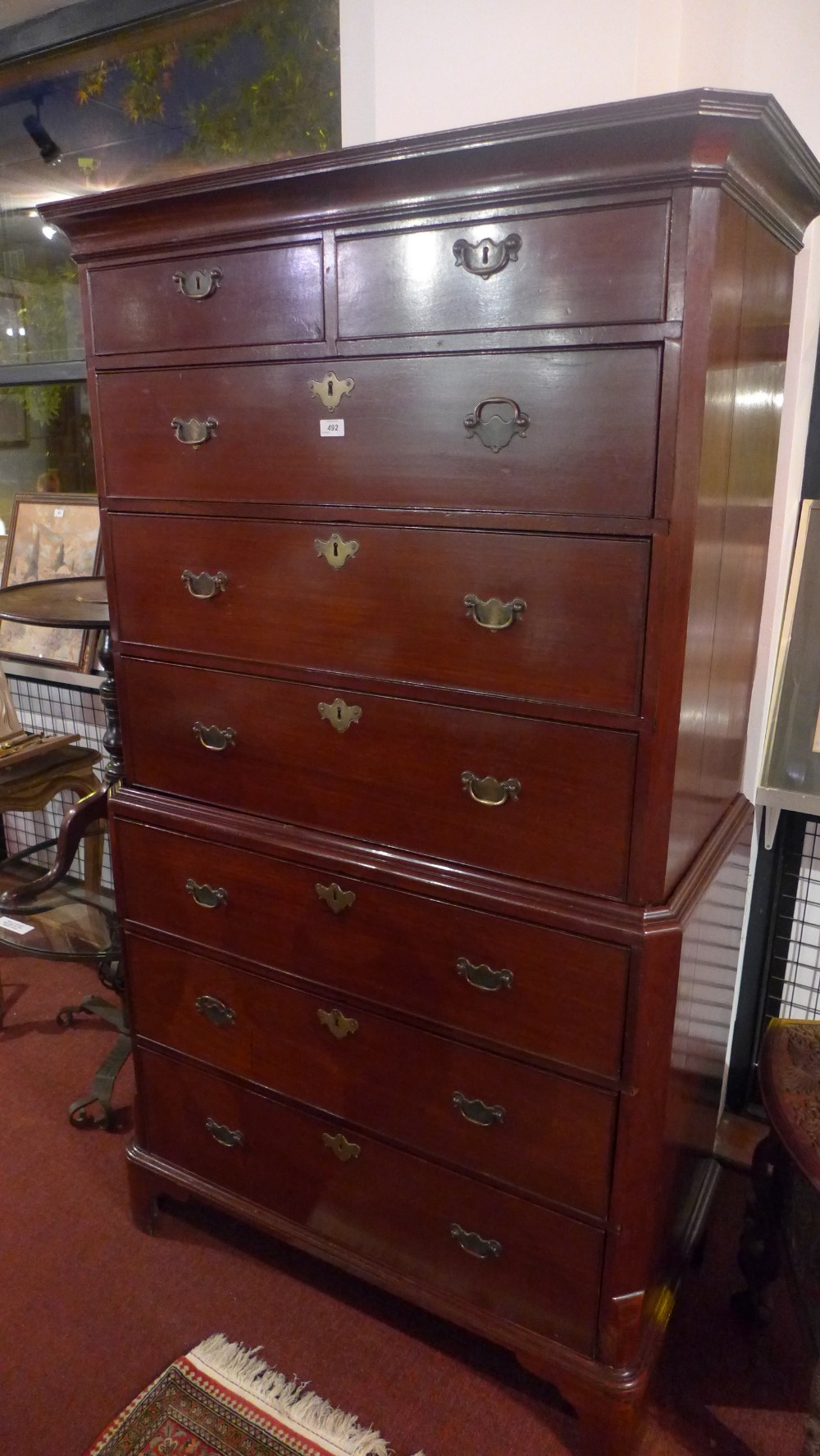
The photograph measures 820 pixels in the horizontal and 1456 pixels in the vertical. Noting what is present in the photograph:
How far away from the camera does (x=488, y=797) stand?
136 cm

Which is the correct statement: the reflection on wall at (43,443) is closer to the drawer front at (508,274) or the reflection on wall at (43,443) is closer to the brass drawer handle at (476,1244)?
the drawer front at (508,274)

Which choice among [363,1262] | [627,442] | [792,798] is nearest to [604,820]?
[627,442]

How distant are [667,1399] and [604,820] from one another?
3.58 feet

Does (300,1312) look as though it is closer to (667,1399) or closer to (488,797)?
(667,1399)

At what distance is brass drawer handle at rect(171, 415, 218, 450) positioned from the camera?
1.47 metres

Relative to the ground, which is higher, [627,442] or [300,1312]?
[627,442]

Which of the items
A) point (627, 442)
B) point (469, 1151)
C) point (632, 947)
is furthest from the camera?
point (469, 1151)

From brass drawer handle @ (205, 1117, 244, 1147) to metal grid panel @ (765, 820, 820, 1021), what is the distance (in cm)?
110

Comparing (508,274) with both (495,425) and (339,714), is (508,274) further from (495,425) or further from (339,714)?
(339,714)

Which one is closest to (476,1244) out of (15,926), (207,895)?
(207,895)

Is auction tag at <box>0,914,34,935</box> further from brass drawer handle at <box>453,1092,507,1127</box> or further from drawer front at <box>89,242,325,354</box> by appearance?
drawer front at <box>89,242,325,354</box>

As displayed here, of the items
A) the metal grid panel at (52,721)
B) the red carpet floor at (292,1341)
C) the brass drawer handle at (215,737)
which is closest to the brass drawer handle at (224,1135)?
the red carpet floor at (292,1341)

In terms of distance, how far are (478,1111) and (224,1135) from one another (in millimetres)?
600

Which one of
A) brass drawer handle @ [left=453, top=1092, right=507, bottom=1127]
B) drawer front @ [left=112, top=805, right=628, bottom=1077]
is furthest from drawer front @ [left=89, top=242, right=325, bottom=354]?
brass drawer handle @ [left=453, top=1092, right=507, bottom=1127]
